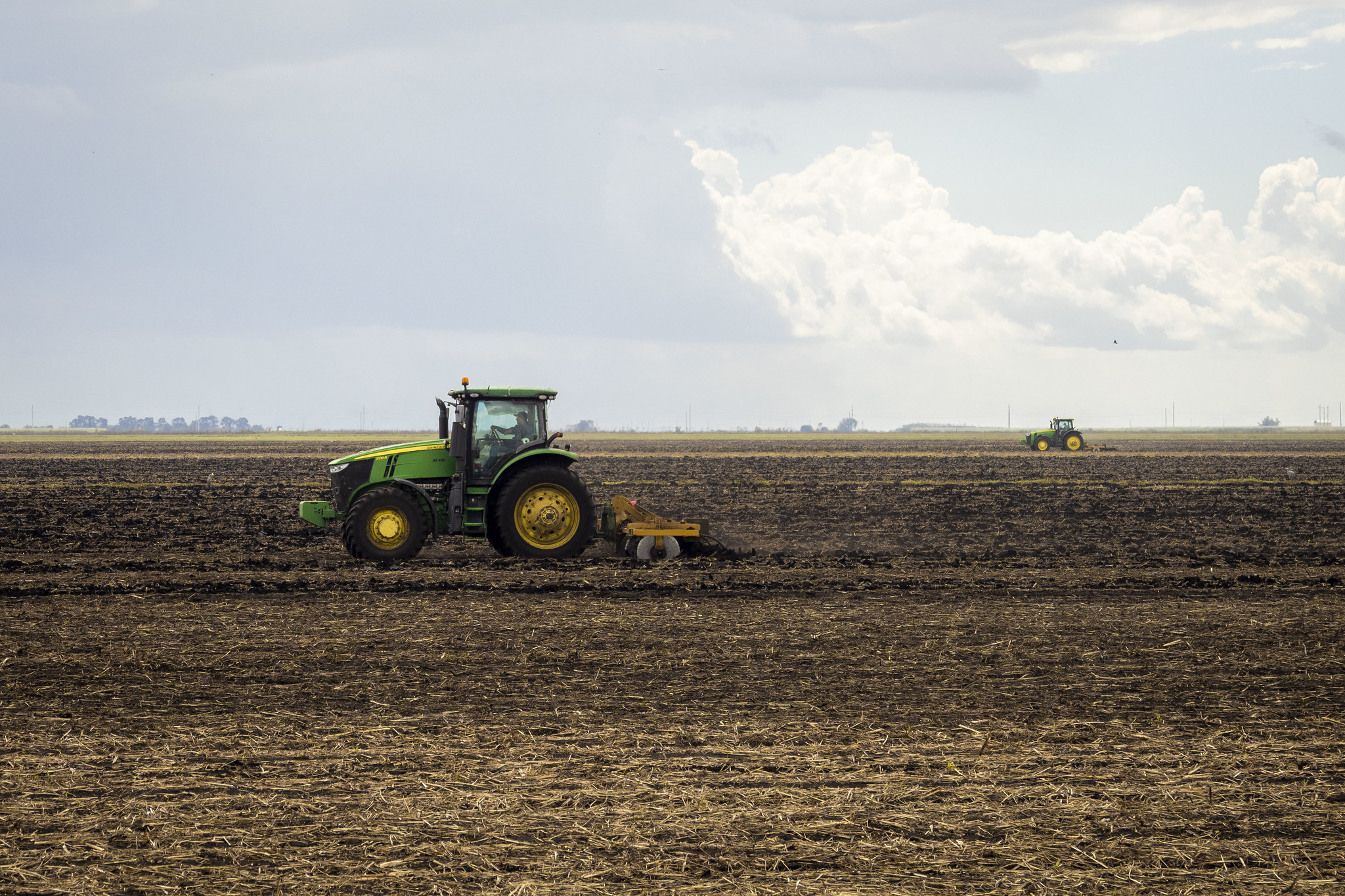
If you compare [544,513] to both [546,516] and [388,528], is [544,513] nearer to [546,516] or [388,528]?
[546,516]

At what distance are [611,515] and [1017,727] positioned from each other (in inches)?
348

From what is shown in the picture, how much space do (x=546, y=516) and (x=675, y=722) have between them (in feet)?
25.3

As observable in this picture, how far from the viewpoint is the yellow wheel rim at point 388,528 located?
14.8 m

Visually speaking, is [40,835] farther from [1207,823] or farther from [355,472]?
[355,472]

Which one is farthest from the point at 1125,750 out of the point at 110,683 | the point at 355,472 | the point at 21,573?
the point at 21,573

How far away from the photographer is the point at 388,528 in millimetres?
14867

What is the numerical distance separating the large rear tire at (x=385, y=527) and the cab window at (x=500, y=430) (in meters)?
1.12

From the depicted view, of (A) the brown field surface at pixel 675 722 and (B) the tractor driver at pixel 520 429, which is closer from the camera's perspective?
(A) the brown field surface at pixel 675 722

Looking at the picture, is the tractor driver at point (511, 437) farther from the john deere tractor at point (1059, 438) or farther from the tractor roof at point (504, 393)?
the john deere tractor at point (1059, 438)

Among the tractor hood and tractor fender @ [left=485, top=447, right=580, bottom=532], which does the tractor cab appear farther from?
the tractor hood

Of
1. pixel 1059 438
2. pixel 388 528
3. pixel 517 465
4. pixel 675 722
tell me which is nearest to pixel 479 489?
pixel 517 465

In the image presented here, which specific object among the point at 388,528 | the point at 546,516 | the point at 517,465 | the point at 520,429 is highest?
the point at 520,429

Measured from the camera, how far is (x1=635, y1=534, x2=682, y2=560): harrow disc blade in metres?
15.2

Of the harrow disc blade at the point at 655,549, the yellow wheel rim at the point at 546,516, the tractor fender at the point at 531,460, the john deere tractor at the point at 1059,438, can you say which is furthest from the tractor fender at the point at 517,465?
the john deere tractor at the point at 1059,438
